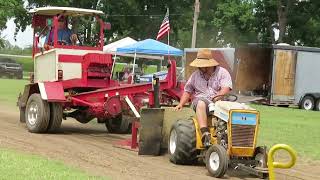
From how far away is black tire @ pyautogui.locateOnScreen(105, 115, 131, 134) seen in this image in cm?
1490

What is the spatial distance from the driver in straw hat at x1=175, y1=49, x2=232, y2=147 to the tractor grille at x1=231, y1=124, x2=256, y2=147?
2.06 feet

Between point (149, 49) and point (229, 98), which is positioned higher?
point (149, 49)

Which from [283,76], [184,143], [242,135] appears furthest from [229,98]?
[283,76]

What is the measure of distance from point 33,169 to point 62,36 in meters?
6.58

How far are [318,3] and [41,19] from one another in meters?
45.3

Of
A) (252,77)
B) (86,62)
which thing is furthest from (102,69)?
(252,77)

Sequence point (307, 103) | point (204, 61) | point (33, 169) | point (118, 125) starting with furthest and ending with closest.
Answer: point (307, 103), point (118, 125), point (204, 61), point (33, 169)

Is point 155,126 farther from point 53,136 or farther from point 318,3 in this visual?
point 318,3

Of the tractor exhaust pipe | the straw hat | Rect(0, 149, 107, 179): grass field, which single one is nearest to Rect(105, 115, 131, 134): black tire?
the tractor exhaust pipe

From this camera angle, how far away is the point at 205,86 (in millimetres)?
10305

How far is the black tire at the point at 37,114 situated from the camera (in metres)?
13.7

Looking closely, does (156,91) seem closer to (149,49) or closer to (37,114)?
(37,114)

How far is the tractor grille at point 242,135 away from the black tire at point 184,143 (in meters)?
0.94

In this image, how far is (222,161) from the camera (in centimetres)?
903
